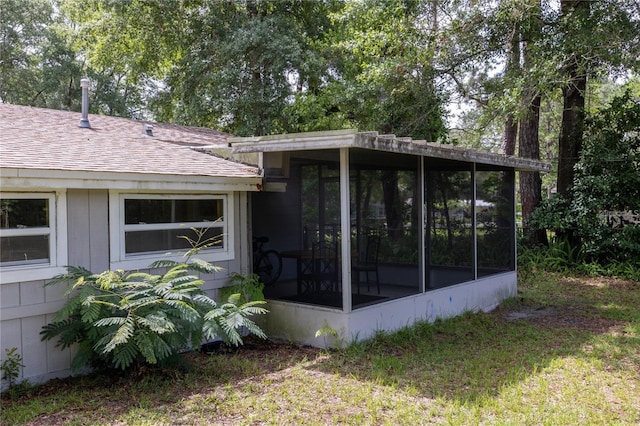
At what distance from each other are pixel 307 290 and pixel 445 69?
720 centimetres

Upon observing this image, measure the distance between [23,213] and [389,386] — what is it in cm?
361

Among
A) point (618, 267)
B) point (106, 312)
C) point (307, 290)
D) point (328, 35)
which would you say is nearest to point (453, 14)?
point (328, 35)

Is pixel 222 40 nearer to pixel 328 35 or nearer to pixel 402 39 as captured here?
pixel 328 35

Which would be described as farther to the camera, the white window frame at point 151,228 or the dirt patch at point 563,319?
the dirt patch at point 563,319

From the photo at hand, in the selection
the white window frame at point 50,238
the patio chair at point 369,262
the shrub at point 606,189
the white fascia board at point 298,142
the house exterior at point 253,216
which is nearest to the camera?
the white window frame at point 50,238

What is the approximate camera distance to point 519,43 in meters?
11.5

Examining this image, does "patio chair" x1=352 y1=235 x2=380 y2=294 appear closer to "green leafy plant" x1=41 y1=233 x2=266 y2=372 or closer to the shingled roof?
"green leafy plant" x1=41 y1=233 x2=266 y2=372

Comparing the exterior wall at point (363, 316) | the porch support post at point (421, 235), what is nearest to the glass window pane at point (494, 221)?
the exterior wall at point (363, 316)

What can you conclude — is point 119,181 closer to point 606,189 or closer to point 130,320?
point 130,320

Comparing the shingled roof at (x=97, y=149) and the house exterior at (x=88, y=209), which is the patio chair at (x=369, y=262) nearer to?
the house exterior at (x=88, y=209)

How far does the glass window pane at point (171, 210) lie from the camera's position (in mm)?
5688

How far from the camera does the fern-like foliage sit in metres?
4.50

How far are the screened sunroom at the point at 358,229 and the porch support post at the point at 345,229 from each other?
11mm

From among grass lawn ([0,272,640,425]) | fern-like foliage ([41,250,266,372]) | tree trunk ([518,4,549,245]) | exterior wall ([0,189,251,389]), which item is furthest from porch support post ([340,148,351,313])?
tree trunk ([518,4,549,245])
